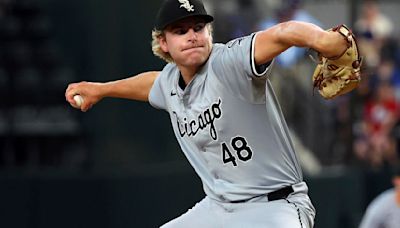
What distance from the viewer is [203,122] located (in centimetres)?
555

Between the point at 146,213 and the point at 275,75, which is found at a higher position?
the point at 275,75

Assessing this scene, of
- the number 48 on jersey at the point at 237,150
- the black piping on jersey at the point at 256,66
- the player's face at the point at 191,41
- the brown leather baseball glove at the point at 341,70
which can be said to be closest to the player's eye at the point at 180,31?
the player's face at the point at 191,41

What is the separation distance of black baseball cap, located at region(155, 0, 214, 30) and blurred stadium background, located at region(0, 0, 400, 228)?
4347mm

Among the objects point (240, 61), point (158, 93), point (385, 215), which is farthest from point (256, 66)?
point (385, 215)

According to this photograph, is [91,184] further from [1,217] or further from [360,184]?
[360,184]

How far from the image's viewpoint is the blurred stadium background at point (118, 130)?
31.8 feet

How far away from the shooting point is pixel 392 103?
1223 cm

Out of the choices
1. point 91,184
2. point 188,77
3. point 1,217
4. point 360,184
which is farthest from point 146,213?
point 188,77

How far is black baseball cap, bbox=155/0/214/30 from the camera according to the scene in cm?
541

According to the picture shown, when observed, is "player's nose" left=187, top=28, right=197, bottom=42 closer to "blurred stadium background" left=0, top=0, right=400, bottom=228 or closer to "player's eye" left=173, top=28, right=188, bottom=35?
"player's eye" left=173, top=28, right=188, bottom=35

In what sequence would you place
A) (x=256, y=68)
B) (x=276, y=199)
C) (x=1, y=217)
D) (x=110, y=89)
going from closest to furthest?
(x=256, y=68), (x=276, y=199), (x=110, y=89), (x=1, y=217)

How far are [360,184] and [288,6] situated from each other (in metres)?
2.10

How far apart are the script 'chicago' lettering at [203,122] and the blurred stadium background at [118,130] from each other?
13.4ft

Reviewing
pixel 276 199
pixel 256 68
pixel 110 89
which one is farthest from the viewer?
pixel 110 89
